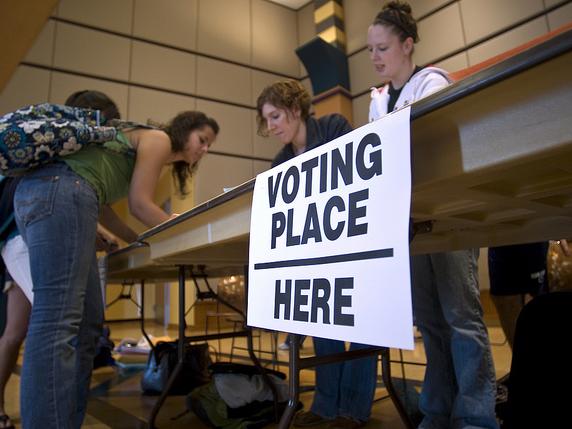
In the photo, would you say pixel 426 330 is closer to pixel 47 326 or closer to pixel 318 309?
pixel 318 309

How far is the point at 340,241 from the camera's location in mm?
526

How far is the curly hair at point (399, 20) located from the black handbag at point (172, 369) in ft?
5.25

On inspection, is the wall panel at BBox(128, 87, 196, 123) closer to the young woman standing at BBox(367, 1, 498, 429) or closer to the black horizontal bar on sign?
the young woman standing at BBox(367, 1, 498, 429)

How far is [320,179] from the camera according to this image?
0.58 m

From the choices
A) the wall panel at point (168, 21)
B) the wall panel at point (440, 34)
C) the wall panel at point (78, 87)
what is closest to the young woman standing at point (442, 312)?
the wall panel at point (440, 34)

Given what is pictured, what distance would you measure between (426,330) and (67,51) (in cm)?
495

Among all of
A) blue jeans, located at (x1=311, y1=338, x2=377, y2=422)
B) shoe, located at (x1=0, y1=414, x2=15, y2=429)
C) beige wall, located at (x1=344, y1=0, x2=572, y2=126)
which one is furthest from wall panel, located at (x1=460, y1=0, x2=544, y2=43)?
shoe, located at (x1=0, y1=414, x2=15, y2=429)

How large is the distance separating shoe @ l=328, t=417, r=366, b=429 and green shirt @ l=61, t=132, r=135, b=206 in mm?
989

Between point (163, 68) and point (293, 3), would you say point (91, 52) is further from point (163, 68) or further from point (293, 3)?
point (293, 3)

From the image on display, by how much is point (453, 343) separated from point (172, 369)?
4.84 feet

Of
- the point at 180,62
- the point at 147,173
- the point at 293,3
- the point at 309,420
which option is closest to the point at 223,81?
the point at 180,62

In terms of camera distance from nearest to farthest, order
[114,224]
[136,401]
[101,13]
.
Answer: [114,224], [136,401], [101,13]

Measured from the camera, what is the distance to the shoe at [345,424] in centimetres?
137

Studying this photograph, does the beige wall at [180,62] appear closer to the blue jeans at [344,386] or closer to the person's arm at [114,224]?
the person's arm at [114,224]
